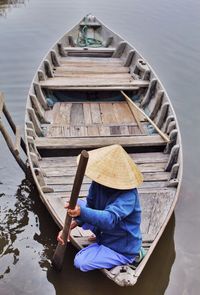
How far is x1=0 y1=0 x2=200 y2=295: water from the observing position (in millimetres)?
4758

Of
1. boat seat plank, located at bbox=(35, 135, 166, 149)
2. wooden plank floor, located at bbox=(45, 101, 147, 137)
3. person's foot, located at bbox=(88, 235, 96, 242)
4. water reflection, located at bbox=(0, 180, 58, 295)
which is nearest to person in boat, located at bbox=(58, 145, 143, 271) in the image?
person's foot, located at bbox=(88, 235, 96, 242)

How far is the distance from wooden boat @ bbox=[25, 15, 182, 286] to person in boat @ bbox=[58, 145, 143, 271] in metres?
0.16

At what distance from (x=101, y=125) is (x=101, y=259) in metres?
3.14

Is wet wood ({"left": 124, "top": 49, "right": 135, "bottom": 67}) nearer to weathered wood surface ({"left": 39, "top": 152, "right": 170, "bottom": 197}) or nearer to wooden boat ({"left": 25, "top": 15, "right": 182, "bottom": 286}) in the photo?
wooden boat ({"left": 25, "top": 15, "right": 182, "bottom": 286})

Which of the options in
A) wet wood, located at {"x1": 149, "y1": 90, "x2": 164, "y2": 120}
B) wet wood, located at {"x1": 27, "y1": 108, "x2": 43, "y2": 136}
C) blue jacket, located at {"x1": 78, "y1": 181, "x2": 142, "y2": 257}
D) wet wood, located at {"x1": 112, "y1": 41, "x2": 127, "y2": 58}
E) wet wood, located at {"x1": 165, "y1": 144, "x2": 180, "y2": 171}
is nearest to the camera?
blue jacket, located at {"x1": 78, "y1": 181, "x2": 142, "y2": 257}

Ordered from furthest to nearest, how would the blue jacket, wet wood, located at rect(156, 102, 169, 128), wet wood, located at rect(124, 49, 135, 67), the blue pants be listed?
1. wet wood, located at rect(124, 49, 135, 67)
2. wet wood, located at rect(156, 102, 169, 128)
3. the blue pants
4. the blue jacket

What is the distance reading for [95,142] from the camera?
5957 mm

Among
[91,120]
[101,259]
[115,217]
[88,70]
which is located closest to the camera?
[115,217]

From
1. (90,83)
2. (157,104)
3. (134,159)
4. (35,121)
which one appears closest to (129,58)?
(90,83)

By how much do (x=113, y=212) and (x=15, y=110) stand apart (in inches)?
202

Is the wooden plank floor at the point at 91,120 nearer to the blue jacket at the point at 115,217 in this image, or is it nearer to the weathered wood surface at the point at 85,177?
the weathered wood surface at the point at 85,177

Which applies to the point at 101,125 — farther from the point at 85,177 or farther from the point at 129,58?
the point at 129,58

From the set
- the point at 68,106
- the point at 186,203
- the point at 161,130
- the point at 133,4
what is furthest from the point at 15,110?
the point at 133,4

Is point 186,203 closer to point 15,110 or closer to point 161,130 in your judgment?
point 161,130
